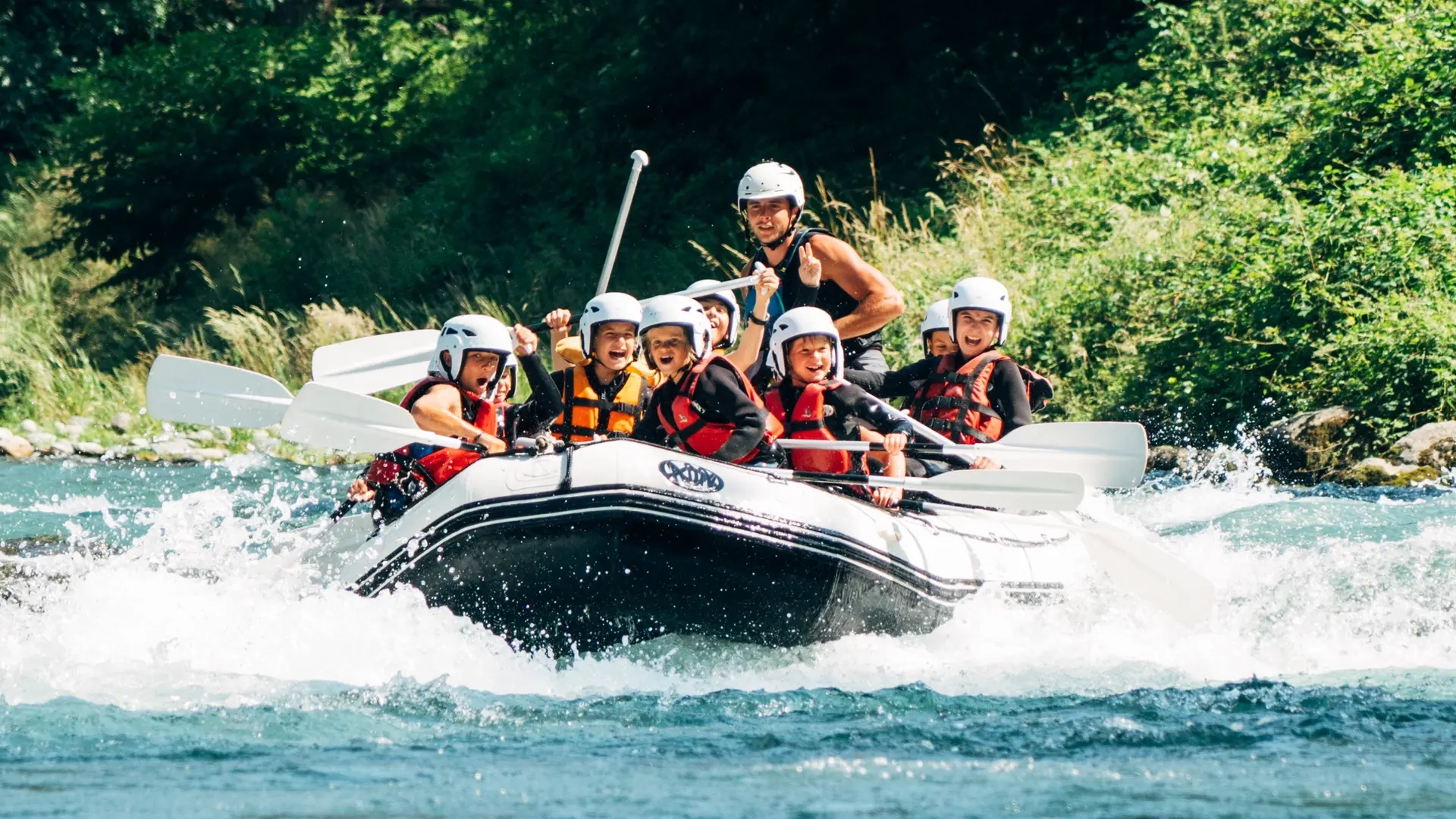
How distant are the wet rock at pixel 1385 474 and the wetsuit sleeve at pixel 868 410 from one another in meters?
4.16

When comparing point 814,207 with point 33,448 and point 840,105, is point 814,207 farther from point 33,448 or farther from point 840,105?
point 33,448

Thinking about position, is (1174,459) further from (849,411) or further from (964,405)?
(849,411)

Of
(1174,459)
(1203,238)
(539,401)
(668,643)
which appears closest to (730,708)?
(668,643)

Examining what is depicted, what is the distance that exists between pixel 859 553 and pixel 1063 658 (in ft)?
3.06

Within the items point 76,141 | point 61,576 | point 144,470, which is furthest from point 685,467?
point 76,141

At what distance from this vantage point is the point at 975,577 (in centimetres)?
752

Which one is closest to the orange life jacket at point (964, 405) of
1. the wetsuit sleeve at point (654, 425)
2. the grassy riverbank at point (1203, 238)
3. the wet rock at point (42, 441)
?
the wetsuit sleeve at point (654, 425)

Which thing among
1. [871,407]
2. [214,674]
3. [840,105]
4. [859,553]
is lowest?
[214,674]

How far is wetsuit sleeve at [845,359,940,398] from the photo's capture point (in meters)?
8.07

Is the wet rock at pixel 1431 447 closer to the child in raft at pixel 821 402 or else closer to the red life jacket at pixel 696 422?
the child in raft at pixel 821 402

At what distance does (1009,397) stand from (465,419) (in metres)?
2.49

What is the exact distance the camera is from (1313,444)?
36.3 ft

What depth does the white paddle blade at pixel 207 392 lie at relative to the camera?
770cm

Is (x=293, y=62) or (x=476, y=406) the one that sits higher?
(x=293, y=62)
